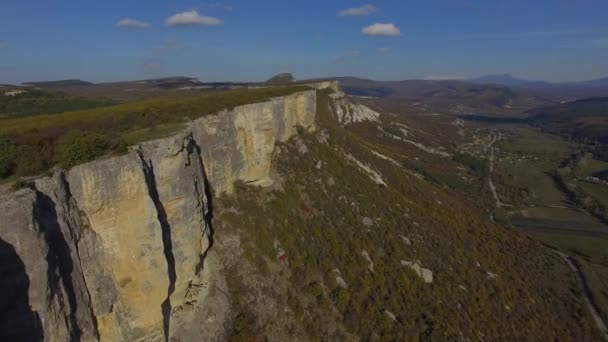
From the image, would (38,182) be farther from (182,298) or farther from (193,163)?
(182,298)

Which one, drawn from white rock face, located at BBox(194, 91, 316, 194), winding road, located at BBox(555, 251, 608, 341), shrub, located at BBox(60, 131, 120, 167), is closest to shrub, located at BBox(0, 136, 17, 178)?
shrub, located at BBox(60, 131, 120, 167)

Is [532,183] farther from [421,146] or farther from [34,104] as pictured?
[34,104]

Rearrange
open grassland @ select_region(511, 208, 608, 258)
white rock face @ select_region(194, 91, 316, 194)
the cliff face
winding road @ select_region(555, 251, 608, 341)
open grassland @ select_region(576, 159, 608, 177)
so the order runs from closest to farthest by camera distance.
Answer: the cliff face → white rock face @ select_region(194, 91, 316, 194) → winding road @ select_region(555, 251, 608, 341) → open grassland @ select_region(511, 208, 608, 258) → open grassland @ select_region(576, 159, 608, 177)

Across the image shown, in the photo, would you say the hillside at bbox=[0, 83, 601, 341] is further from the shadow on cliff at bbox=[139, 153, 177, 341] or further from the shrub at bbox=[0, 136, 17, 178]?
the shrub at bbox=[0, 136, 17, 178]

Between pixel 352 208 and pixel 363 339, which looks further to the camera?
pixel 352 208

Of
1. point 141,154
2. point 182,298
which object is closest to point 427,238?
point 182,298

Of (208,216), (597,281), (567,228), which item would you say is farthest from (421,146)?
(208,216)
